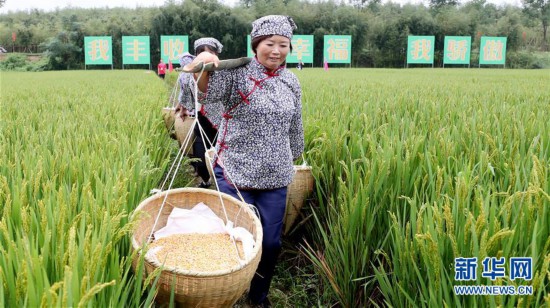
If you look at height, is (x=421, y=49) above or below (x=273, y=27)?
above

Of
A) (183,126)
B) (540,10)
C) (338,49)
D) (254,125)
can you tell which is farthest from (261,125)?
(540,10)

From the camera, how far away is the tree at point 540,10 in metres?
42.7

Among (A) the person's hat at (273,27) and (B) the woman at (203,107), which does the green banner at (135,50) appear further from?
(A) the person's hat at (273,27)

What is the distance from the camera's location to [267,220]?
1941 mm

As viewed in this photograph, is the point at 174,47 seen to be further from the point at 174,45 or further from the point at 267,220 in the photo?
the point at 267,220

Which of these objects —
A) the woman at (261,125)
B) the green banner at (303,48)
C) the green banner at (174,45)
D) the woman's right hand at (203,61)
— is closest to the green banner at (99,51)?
the green banner at (174,45)

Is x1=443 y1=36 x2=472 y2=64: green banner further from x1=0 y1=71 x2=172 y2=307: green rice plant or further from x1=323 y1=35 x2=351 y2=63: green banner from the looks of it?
x1=0 y1=71 x2=172 y2=307: green rice plant

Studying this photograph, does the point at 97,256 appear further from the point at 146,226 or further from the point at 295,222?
the point at 295,222

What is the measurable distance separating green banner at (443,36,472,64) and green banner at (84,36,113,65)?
21780mm

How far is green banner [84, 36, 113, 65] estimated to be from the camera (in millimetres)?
28422

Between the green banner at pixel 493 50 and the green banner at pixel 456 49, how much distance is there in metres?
0.97

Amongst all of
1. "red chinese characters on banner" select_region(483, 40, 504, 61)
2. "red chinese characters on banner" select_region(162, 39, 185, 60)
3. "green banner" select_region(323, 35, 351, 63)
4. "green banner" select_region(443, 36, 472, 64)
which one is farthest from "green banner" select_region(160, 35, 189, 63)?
"red chinese characters on banner" select_region(483, 40, 504, 61)

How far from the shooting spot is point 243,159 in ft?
6.23

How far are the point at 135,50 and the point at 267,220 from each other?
28.0m
